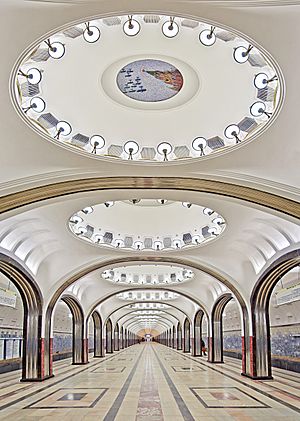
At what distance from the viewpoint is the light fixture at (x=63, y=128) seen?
30.4ft

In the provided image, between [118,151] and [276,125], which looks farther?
[118,151]

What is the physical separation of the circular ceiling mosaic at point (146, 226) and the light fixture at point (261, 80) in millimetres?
7663

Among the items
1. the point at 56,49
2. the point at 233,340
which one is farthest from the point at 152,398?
the point at 233,340

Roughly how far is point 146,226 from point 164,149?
830cm

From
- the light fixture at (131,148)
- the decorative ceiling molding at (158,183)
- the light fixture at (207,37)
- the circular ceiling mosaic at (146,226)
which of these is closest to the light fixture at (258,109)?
the light fixture at (207,37)

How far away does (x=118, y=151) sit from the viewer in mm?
10109

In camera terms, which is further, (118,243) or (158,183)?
(118,243)

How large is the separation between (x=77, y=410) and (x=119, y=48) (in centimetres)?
854

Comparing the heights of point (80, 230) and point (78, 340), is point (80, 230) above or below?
above

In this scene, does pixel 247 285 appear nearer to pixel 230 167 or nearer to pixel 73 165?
pixel 230 167

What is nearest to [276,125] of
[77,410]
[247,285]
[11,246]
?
[77,410]

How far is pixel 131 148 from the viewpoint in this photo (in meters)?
10.1

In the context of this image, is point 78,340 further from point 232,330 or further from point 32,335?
point 232,330

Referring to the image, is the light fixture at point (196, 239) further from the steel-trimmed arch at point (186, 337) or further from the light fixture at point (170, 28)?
the steel-trimmed arch at point (186, 337)
